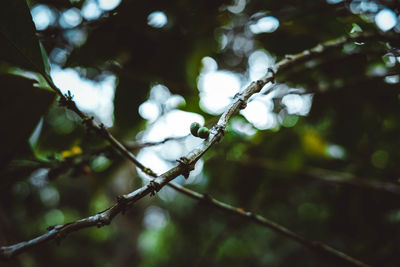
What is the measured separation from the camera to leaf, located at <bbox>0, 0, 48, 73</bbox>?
644 mm

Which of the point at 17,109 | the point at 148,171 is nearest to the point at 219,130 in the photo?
the point at 148,171

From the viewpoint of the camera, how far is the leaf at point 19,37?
644 mm

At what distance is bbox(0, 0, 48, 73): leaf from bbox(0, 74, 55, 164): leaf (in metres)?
0.25

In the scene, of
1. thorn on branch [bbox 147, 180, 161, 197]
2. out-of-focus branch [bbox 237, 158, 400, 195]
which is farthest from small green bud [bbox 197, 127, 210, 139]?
out-of-focus branch [bbox 237, 158, 400, 195]

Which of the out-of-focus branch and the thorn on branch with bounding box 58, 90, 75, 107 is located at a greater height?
the thorn on branch with bounding box 58, 90, 75, 107

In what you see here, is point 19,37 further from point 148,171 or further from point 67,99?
point 148,171

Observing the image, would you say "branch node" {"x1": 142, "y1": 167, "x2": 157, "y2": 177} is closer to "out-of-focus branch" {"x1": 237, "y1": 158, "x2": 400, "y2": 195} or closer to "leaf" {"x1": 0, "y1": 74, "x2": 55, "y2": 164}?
"leaf" {"x1": 0, "y1": 74, "x2": 55, "y2": 164}

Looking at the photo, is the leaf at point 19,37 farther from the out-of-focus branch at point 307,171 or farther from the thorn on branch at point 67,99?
the out-of-focus branch at point 307,171

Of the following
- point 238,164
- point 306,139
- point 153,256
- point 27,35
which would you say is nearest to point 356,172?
point 306,139

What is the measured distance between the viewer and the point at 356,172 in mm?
1734

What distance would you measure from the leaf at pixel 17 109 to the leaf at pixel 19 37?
0.25 m

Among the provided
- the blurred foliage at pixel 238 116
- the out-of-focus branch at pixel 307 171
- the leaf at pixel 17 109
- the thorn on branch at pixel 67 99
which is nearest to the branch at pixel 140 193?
the thorn on branch at pixel 67 99

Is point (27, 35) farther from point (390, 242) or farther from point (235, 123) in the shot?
point (390, 242)

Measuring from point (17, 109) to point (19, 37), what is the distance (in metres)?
0.36
